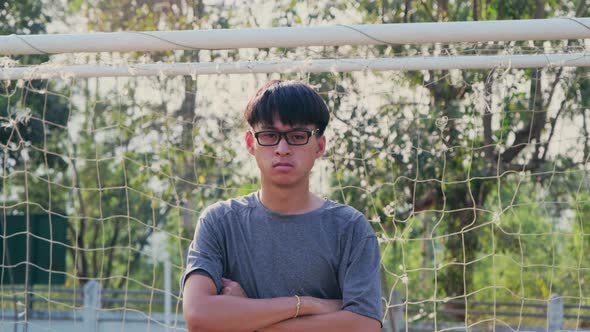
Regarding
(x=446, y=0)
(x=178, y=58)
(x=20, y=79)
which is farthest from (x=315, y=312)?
(x=178, y=58)

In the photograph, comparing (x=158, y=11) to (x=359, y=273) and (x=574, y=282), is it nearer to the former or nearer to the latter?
(x=574, y=282)

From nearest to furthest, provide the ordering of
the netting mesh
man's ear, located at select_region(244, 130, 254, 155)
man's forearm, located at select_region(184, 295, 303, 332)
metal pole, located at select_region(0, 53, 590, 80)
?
1. man's forearm, located at select_region(184, 295, 303, 332)
2. man's ear, located at select_region(244, 130, 254, 155)
3. metal pole, located at select_region(0, 53, 590, 80)
4. the netting mesh

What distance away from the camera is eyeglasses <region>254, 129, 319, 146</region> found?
2.61m

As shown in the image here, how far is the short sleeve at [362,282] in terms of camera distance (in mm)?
2602

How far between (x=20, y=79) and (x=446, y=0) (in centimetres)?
496

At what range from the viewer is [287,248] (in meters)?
2.61

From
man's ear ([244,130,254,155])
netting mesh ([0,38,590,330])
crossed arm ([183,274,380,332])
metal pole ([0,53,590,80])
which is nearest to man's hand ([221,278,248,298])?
crossed arm ([183,274,380,332])

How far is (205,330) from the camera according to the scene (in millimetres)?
2582

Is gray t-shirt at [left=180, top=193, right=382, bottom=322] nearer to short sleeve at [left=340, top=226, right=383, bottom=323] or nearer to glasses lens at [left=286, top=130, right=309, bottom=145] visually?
short sleeve at [left=340, top=226, right=383, bottom=323]

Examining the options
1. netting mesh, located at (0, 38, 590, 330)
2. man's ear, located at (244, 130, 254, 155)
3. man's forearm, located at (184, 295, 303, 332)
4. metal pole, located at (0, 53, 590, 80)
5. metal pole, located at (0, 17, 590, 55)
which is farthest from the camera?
netting mesh, located at (0, 38, 590, 330)

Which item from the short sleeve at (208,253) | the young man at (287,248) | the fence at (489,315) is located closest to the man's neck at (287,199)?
the young man at (287,248)

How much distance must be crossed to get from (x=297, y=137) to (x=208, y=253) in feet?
1.06

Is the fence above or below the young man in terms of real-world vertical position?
below

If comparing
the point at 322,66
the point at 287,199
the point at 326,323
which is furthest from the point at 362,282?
the point at 322,66
